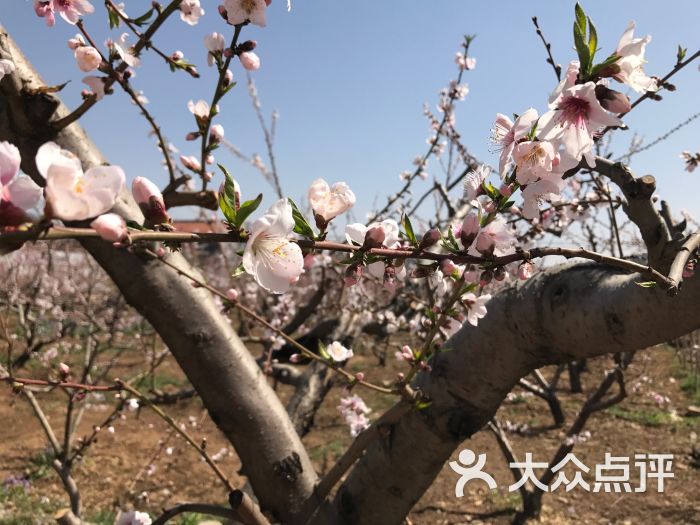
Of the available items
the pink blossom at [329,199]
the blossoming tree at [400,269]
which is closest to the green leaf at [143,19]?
the blossoming tree at [400,269]

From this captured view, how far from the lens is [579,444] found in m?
5.41

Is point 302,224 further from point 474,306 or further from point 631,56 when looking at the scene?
point 474,306

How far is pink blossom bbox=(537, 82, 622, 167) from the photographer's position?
793 mm

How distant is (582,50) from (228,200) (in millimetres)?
598

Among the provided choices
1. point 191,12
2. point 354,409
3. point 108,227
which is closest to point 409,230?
point 108,227

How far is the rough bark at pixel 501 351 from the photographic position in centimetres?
127

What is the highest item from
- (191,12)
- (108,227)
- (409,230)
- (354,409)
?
(191,12)

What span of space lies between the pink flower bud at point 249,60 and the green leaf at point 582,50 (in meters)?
1.05

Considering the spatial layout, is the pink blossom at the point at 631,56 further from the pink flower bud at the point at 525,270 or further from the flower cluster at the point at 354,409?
the flower cluster at the point at 354,409

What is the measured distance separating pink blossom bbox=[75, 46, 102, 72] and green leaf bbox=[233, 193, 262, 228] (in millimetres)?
1188

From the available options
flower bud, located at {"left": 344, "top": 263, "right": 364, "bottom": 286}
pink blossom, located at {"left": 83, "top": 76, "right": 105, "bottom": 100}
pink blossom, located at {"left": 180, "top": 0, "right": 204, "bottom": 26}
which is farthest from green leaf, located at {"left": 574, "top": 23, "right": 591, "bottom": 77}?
pink blossom, located at {"left": 180, "top": 0, "right": 204, "bottom": 26}

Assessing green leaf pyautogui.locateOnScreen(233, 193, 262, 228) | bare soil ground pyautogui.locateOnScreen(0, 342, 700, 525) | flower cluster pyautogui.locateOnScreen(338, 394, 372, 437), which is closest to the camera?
green leaf pyautogui.locateOnScreen(233, 193, 262, 228)

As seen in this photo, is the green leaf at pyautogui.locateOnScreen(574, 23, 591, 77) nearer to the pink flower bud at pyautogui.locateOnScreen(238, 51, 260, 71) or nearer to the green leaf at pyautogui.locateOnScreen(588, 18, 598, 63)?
the green leaf at pyautogui.locateOnScreen(588, 18, 598, 63)

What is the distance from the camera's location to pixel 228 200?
2.40ft
